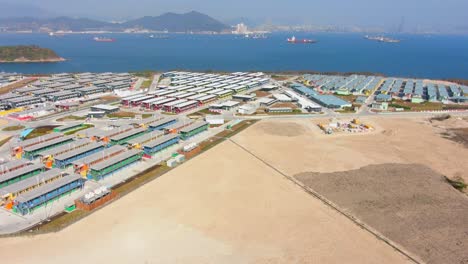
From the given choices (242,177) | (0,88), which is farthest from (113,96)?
(242,177)

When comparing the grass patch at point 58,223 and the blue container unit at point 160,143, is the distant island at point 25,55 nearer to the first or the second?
the blue container unit at point 160,143

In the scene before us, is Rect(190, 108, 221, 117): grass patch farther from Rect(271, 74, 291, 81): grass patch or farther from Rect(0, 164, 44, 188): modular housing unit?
Rect(271, 74, 291, 81): grass patch

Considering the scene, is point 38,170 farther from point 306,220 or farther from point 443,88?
point 443,88

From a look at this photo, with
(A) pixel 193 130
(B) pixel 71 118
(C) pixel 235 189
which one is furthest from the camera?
(B) pixel 71 118

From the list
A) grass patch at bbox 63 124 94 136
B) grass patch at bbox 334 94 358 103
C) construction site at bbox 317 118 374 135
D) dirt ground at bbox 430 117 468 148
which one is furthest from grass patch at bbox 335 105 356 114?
grass patch at bbox 63 124 94 136

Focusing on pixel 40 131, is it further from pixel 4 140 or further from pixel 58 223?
pixel 58 223

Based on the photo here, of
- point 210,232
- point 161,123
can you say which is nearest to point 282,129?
point 161,123
